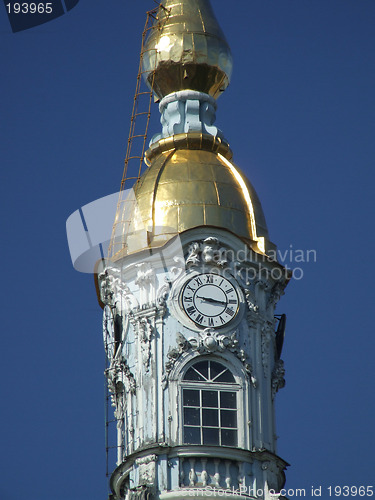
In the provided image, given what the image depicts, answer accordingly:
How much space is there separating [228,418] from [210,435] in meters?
0.97

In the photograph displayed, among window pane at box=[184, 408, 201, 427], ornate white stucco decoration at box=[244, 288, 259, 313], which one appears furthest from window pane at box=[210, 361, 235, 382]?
ornate white stucco decoration at box=[244, 288, 259, 313]

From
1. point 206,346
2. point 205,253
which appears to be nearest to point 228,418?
point 206,346

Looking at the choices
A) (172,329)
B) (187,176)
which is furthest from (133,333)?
(187,176)

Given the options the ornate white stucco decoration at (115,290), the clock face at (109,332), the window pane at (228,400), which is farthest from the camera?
the clock face at (109,332)

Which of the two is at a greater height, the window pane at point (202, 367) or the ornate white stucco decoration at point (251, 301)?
the ornate white stucco decoration at point (251, 301)

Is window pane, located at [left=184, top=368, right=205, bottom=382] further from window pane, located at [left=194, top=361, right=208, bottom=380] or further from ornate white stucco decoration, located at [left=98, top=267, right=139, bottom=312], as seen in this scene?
ornate white stucco decoration, located at [left=98, top=267, right=139, bottom=312]

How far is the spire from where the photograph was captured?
263ft

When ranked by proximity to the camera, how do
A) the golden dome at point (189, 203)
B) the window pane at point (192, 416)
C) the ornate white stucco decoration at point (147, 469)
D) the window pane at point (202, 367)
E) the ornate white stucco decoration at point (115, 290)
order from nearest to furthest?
the ornate white stucco decoration at point (147, 469) → the window pane at point (192, 416) → the window pane at point (202, 367) → the ornate white stucco decoration at point (115, 290) → the golden dome at point (189, 203)

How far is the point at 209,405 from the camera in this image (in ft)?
240

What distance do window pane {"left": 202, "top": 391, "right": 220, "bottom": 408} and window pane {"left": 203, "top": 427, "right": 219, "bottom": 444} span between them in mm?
945

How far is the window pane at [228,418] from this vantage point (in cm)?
7281

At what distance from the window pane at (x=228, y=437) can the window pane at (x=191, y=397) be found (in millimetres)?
1425

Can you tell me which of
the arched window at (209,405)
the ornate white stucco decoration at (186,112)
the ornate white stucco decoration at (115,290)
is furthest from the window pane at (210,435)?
the ornate white stucco decoration at (186,112)

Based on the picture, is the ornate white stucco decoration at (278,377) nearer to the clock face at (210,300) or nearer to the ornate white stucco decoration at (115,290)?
the clock face at (210,300)
